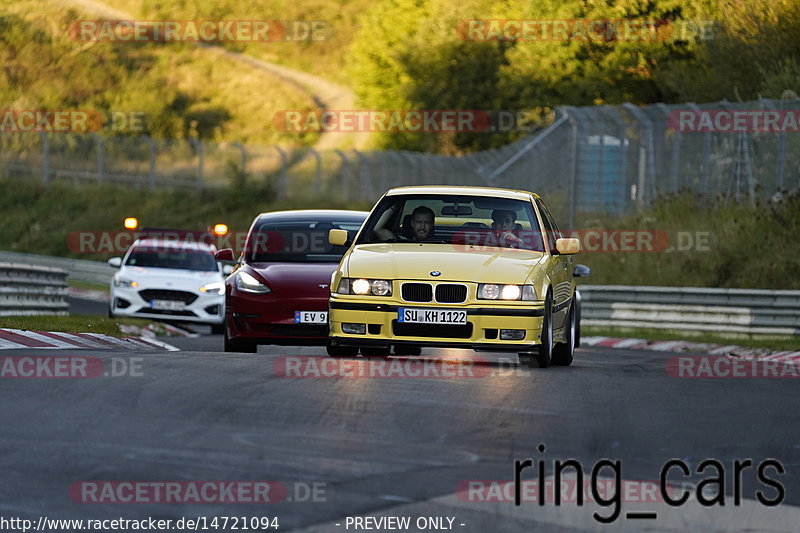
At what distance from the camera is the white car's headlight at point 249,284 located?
51.1 feet

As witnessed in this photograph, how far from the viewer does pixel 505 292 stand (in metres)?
12.9

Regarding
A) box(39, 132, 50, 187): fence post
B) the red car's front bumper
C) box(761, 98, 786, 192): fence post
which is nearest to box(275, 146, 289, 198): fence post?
box(39, 132, 50, 187): fence post

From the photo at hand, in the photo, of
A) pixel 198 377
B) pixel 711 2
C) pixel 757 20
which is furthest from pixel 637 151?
pixel 198 377

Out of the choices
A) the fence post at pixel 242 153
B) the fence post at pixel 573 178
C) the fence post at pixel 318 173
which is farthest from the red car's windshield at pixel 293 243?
the fence post at pixel 242 153

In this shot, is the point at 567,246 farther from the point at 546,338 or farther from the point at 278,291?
the point at 278,291

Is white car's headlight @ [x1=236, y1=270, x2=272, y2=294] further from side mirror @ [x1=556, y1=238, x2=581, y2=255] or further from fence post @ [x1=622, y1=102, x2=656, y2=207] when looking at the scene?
fence post @ [x1=622, y1=102, x2=656, y2=207]

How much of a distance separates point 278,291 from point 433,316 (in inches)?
122

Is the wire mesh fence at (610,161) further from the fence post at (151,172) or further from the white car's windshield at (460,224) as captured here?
the white car's windshield at (460,224)

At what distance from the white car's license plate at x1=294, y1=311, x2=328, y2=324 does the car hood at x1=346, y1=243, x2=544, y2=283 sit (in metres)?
1.98

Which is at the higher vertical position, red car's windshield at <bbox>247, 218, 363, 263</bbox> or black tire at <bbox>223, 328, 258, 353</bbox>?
red car's windshield at <bbox>247, 218, 363, 263</bbox>

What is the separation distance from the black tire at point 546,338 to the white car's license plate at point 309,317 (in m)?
2.75

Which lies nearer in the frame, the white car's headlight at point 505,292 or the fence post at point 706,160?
the white car's headlight at point 505,292

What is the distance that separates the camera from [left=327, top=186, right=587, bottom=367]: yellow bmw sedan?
1277 centimetres

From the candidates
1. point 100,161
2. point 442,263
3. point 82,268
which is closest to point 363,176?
point 82,268
